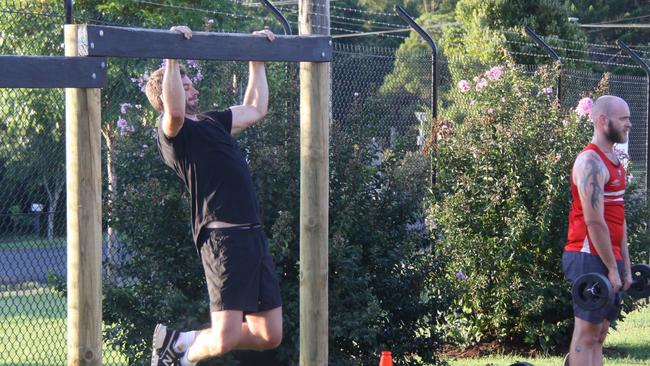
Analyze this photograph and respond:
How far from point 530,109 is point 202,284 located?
149 inches

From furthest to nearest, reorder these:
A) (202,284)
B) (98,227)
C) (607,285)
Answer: (202,284), (607,285), (98,227)

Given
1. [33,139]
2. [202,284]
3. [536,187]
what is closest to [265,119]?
[202,284]

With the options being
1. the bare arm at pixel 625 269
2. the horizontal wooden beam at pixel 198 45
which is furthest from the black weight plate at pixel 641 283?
the horizontal wooden beam at pixel 198 45

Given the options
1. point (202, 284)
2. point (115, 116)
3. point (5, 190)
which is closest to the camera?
point (202, 284)

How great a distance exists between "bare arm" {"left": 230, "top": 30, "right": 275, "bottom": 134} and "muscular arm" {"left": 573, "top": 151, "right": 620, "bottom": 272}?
216 centimetres

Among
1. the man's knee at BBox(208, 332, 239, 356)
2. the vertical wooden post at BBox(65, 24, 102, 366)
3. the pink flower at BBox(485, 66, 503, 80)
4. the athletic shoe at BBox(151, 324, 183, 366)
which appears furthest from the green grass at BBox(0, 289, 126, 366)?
the pink flower at BBox(485, 66, 503, 80)

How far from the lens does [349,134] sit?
7.26 meters

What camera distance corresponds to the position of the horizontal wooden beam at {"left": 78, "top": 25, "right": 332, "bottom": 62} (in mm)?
4785

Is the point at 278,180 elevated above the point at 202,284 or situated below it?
above

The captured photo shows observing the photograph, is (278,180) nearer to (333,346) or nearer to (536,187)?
(333,346)

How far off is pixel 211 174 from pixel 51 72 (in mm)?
1104

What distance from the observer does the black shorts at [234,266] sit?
5.34 meters

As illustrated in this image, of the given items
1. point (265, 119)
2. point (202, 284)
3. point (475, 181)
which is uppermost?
point (265, 119)

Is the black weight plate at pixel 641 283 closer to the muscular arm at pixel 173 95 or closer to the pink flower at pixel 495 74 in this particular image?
the pink flower at pixel 495 74
